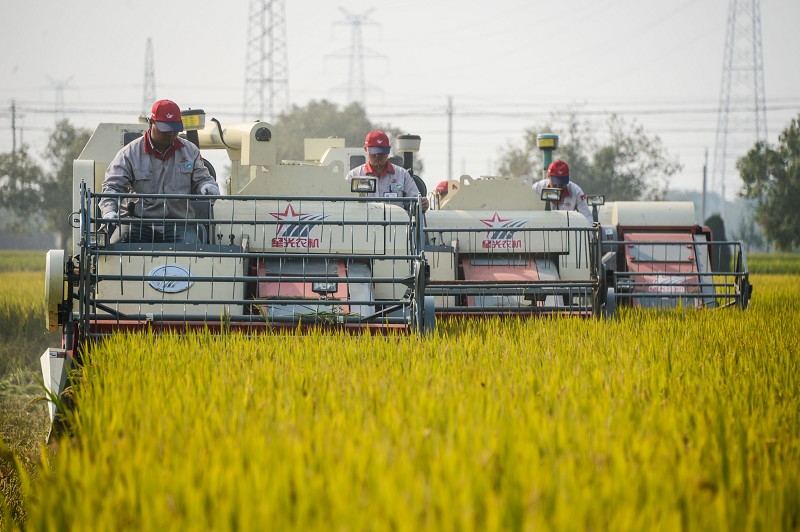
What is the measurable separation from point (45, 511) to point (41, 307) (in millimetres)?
16404

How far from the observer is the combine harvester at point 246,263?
790cm

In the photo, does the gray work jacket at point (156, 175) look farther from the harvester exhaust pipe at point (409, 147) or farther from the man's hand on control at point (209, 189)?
the harvester exhaust pipe at point (409, 147)

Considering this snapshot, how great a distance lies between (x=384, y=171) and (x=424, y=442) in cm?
819

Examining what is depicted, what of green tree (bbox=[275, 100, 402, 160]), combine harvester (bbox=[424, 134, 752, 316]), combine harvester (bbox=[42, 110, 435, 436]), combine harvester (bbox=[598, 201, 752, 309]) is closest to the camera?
combine harvester (bbox=[42, 110, 435, 436])

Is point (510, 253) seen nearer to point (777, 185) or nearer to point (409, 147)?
point (409, 147)

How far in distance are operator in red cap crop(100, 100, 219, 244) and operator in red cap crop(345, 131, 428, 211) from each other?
2.38 metres

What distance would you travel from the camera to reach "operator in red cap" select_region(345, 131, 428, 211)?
11.7 m

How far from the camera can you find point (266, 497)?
10.7 feet

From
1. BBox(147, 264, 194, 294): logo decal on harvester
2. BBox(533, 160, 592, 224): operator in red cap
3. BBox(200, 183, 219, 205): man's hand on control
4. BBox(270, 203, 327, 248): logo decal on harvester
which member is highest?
BBox(533, 160, 592, 224): operator in red cap

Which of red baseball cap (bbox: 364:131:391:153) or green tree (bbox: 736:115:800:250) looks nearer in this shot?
red baseball cap (bbox: 364:131:391:153)

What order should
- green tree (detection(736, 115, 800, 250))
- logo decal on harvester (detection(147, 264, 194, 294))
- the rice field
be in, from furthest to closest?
green tree (detection(736, 115, 800, 250)) → logo decal on harvester (detection(147, 264, 194, 294)) → the rice field

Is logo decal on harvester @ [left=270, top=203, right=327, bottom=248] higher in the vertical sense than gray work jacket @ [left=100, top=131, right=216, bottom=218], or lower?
lower

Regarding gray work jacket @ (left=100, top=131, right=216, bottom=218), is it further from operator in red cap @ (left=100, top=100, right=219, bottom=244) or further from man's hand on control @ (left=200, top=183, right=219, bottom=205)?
man's hand on control @ (left=200, top=183, right=219, bottom=205)

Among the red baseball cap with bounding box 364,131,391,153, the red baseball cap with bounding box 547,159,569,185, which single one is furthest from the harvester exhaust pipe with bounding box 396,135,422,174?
the red baseball cap with bounding box 547,159,569,185
